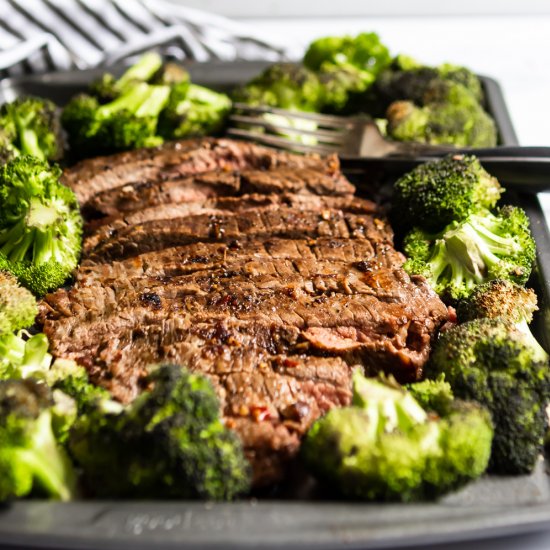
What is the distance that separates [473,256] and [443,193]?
50 cm

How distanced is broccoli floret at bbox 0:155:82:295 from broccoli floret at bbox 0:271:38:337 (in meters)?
0.30

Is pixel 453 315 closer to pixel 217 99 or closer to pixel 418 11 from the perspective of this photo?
pixel 217 99

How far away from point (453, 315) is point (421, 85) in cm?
287

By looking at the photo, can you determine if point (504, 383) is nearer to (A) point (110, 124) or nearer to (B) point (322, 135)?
(B) point (322, 135)

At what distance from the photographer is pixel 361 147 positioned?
18.1 feet

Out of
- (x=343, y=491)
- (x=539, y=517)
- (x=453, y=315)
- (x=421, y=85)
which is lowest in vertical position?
(x=539, y=517)

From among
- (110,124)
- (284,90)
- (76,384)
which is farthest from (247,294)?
(284,90)

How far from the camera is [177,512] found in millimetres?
2688

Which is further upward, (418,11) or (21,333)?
(418,11)

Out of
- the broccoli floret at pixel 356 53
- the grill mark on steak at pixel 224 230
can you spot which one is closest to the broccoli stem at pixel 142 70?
the broccoli floret at pixel 356 53

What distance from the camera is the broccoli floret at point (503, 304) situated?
3807 mm

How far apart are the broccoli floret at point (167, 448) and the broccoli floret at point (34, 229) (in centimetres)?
156

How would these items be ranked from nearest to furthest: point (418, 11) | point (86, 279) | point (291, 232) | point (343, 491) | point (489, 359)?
1. point (343, 491)
2. point (489, 359)
3. point (86, 279)
4. point (291, 232)
5. point (418, 11)

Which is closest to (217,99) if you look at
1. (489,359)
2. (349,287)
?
(349,287)
